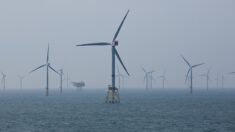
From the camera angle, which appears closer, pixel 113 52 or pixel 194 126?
pixel 194 126

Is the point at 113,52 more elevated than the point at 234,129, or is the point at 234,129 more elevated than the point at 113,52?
the point at 113,52

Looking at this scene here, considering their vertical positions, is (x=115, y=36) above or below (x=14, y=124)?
above

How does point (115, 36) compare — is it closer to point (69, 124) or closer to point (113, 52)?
point (113, 52)

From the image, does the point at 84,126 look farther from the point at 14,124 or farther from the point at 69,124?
the point at 14,124

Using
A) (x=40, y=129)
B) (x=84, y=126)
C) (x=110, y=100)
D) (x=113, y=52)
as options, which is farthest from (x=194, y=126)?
(x=110, y=100)

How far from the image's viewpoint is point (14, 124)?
9256 centimetres

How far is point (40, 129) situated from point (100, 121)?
16893mm

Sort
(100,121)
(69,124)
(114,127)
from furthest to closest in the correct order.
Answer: (100,121)
(69,124)
(114,127)

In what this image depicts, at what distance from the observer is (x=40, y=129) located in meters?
82.8

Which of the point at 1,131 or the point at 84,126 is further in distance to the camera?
the point at 84,126

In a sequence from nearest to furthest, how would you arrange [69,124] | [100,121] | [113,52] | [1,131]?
[1,131], [69,124], [100,121], [113,52]

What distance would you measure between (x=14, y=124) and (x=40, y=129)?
11.2m

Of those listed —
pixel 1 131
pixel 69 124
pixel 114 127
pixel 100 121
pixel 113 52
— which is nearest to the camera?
pixel 1 131

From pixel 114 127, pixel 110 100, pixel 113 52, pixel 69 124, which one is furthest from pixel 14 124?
pixel 110 100
